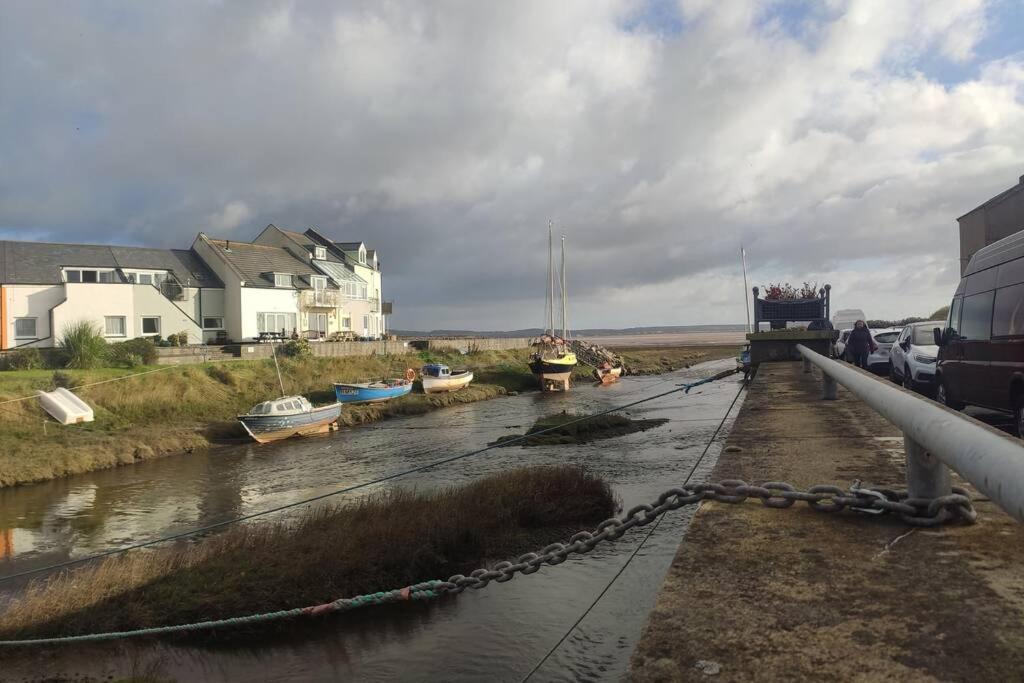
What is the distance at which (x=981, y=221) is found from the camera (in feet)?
109

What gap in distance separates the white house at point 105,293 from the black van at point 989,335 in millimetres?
41454

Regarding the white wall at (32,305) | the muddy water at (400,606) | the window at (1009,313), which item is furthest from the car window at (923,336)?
the white wall at (32,305)

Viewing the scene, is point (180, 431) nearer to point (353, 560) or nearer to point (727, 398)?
point (353, 560)

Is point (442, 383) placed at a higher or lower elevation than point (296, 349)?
lower

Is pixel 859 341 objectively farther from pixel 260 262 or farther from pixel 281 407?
pixel 260 262

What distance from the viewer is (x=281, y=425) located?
88.6 feet

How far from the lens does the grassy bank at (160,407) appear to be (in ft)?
73.1

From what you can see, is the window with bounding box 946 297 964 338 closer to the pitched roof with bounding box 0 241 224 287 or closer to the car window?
the car window

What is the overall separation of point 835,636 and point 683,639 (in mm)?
Answer: 596

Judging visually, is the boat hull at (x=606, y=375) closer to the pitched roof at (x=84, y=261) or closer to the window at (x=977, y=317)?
the pitched roof at (x=84, y=261)

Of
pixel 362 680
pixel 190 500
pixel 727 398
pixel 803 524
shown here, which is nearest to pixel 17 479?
pixel 190 500

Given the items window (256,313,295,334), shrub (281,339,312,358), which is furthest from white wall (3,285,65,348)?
shrub (281,339,312,358)

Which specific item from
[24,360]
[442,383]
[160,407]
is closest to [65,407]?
[160,407]

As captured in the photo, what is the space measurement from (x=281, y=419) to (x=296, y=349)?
15526 mm
